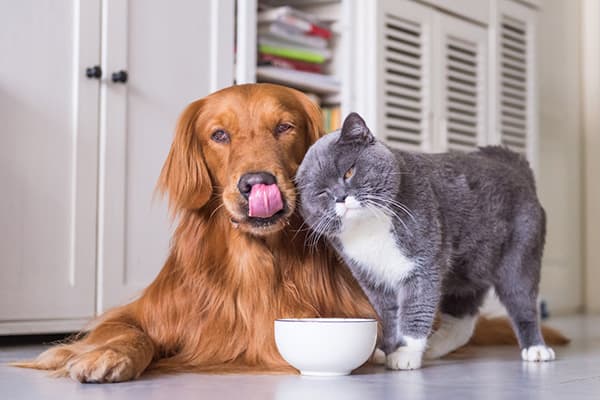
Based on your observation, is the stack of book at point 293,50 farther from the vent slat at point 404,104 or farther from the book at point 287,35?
the vent slat at point 404,104

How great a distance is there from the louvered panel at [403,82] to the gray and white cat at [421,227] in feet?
4.68

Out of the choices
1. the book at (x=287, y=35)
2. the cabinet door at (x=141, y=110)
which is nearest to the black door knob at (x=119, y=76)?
the cabinet door at (x=141, y=110)

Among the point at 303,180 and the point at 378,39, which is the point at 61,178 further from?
the point at 378,39

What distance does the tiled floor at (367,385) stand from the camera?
1.47m

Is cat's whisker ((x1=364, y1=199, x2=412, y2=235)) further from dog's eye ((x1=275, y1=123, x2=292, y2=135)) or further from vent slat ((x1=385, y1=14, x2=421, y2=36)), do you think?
vent slat ((x1=385, y1=14, x2=421, y2=36))

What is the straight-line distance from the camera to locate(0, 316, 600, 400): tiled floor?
1469 mm

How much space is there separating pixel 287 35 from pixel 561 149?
2.54m

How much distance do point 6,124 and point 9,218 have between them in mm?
270

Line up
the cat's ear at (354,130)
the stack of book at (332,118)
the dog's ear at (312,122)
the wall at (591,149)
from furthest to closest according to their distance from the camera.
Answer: the wall at (591,149)
the stack of book at (332,118)
the dog's ear at (312,122)
the cat's ear at (354,130)

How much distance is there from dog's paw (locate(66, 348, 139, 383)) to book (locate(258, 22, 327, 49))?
1845mm

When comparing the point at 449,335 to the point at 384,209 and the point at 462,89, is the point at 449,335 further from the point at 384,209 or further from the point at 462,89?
the point at 462,89

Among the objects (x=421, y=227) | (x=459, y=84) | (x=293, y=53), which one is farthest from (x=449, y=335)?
(x=459, y=84)

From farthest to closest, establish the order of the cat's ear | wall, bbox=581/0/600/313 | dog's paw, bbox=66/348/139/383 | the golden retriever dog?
1. wall, bbox=581/0/600/313
2. the golden retriever dog
3. the cat's ear
4. dog's paw, bbox=66/348/139/383

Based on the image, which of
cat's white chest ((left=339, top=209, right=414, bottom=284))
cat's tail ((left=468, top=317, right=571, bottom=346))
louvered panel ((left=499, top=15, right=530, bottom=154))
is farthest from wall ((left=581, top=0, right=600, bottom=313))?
cat's white chest ((left=339, top=209, right=414, bottom=284))
